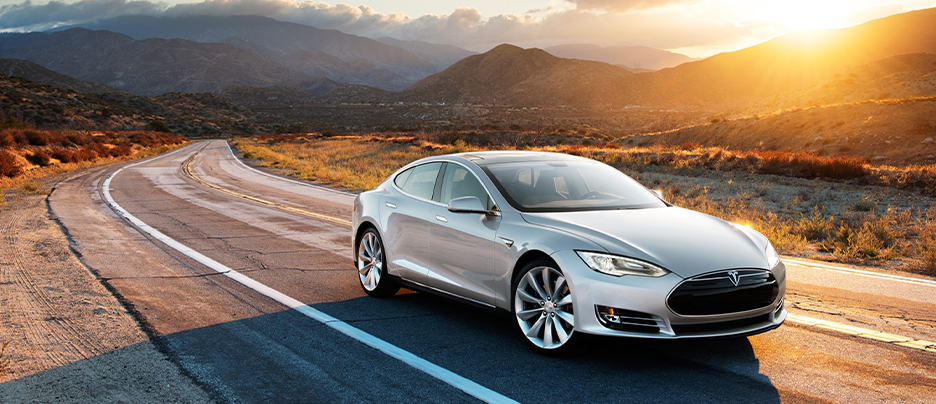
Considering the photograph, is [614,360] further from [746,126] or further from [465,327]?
[746,126]

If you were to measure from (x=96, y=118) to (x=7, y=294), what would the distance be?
293 ft

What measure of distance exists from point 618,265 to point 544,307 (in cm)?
66

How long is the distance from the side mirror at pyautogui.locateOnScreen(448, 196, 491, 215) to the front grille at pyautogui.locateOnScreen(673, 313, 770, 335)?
69.6 inches

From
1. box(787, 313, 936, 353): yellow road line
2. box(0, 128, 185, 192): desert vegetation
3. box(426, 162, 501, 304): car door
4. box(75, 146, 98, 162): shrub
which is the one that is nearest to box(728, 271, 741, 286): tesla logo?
box(787, 313, 936, 353): yellow road line

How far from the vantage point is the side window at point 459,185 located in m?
6.14

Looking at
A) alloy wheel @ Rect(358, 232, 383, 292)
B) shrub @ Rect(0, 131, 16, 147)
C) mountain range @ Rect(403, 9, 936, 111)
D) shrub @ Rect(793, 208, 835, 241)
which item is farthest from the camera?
mountain range @ Rect(403, 9, 936, 111)

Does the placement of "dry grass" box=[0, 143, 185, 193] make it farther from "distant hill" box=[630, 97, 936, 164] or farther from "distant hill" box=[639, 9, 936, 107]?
"distant hill" box=[639, 9, 936, 107]

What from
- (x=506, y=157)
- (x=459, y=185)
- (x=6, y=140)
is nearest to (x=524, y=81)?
(x=6, y=140)

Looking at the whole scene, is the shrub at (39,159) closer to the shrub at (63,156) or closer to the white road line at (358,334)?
the shrub at (63,156)

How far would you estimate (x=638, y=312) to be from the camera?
15.2 ft

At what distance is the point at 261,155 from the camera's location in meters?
42.3

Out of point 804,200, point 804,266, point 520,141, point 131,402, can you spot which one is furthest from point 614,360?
point 520,141

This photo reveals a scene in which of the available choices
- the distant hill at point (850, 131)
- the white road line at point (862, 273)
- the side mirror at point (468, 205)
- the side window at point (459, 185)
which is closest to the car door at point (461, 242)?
the side window at point (459, 185)

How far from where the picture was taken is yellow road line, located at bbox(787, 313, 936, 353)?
5324 mm
